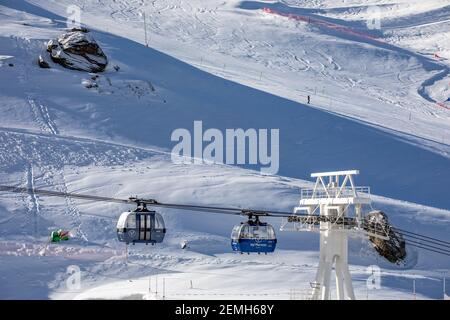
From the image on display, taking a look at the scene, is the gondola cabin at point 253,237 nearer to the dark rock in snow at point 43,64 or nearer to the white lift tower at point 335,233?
the white lift tower at point 335,233

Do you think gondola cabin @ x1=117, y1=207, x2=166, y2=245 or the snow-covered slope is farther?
the snow-covered slope

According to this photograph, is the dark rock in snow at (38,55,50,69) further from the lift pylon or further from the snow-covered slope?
the lift pylon

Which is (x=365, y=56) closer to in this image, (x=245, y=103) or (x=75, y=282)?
(x=245, y=103)

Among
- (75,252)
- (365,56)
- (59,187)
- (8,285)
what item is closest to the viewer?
(8,285)

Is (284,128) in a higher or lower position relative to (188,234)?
higher

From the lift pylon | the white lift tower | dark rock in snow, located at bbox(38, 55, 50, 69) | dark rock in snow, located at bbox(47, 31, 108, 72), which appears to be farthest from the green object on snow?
dark rock in snow, located at bbox(38, 55, 50, 69)

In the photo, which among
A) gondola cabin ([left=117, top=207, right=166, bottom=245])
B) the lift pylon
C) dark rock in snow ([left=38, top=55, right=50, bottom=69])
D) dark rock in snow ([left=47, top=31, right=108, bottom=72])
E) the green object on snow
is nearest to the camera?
gondola cabin ([left=117, top=207, right=166, bottom=245])
